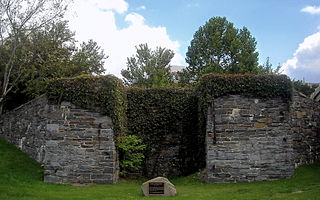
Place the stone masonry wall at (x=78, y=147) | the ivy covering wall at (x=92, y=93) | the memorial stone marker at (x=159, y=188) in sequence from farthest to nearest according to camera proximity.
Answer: the ivy covering wall at (x=92, y=93) → the stone masonry wall at (x=78, y=147) → the memorial stone marker at (x=159, y=188)

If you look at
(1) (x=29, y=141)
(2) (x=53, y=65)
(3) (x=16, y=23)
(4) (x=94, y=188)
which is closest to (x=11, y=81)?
(2) (x=53, y=65)

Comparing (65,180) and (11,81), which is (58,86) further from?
(11,81)

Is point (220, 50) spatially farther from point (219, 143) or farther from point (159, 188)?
point (159, 188)

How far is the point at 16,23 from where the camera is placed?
16.4 metres

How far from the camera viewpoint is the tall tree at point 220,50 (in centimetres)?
2317

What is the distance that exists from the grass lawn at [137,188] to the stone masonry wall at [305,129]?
0.83 m

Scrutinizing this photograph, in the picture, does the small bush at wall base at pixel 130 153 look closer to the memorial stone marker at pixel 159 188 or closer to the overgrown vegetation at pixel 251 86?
the overgrown vegetation at pixel 251 86

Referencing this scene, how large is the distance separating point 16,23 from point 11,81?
137 inches

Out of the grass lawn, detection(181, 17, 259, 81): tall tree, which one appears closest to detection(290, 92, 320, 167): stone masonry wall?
the grass lawn

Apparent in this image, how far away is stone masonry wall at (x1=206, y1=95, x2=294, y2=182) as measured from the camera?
10.6 m

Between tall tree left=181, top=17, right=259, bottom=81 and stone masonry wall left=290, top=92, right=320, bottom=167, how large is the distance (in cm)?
913

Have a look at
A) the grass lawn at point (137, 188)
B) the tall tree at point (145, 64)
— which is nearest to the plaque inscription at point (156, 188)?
the grass lawn at point (137, 188)

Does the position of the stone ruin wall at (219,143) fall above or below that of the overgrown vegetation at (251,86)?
below

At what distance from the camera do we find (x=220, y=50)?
23.8m
